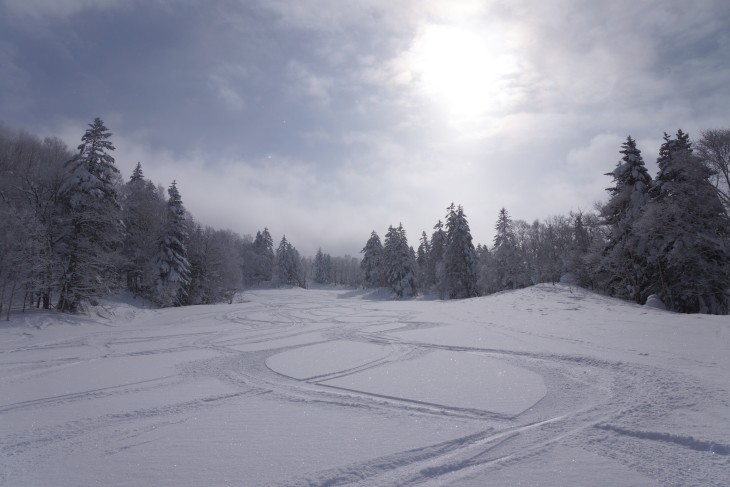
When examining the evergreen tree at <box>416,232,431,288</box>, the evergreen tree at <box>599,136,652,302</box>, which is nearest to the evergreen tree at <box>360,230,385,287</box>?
the evergreen tree at <box>416,232,431,288</box>

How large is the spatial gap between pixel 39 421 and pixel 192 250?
36636 millimetres

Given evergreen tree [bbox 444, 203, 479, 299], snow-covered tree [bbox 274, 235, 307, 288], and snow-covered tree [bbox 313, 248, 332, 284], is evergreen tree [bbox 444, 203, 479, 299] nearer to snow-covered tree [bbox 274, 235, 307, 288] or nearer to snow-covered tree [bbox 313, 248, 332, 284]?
snow-covered tree [bbox 274, 235, 307, 288]

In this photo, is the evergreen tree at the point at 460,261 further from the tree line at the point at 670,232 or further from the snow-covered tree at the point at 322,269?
the snow-covered tree at the point at 322,269

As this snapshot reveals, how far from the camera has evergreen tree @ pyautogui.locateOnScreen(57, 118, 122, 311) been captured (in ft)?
67.5

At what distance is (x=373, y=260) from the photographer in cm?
6994

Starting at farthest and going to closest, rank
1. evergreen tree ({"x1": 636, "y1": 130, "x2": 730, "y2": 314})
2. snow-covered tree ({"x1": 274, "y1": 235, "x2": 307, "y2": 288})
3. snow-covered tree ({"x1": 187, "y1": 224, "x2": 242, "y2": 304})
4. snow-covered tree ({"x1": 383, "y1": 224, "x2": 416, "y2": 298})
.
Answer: snow-covered tree ({"x1": 274, "y1": 235, "x2": 307, "y2": 288}) < snow-covered tree ({"x1": 383, "y1": 224, "x2": 416, "y2": 298}) < snow-covered tree ({"x1": 187, "y1": 224, "x2": 242, "y2": 304}) < evergreen tree ({"x1": 636, "y1": 130, "x2": 730, "y2": 314})

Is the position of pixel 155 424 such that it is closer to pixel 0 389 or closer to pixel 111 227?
pixel 0 389


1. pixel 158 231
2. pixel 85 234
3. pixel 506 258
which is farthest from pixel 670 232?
pixel 158 231

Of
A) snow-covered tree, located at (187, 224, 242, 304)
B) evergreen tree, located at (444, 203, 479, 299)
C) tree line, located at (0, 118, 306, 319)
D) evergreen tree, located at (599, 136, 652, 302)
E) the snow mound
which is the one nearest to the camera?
tree line, located at (0, 118, 306, 319)

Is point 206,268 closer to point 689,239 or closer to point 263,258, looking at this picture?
point 689,239

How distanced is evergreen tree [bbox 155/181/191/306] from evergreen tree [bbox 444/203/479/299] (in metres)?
30.7

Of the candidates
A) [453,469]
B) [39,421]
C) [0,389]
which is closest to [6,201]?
[0,389]

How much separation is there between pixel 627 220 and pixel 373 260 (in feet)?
A: 163

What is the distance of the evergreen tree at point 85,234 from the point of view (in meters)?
20.6
